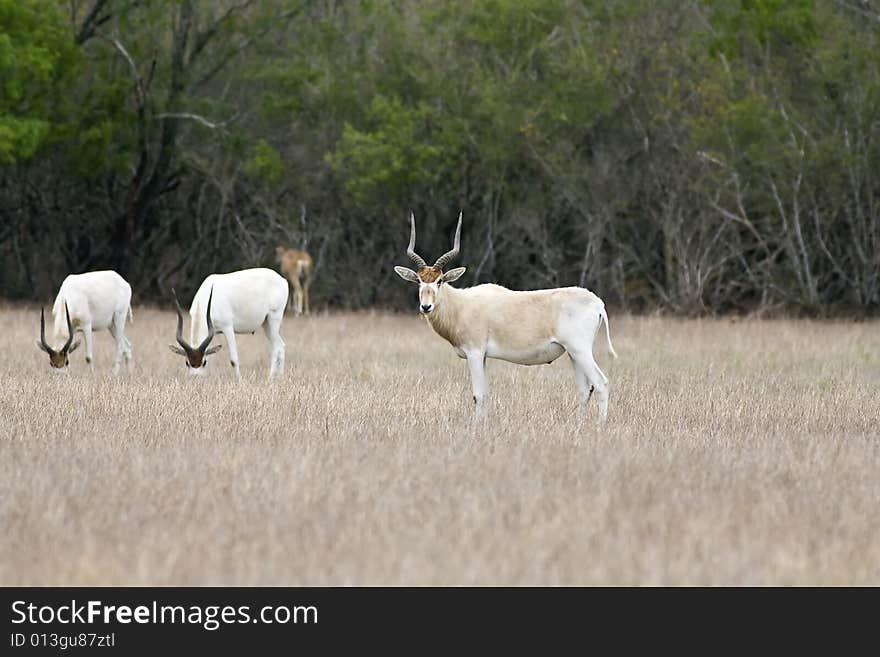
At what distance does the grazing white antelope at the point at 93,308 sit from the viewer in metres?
15.0

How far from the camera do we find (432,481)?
7875 mm

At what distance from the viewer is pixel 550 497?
291 inches

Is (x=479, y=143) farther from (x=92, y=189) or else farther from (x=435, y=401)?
(x=435, y=401)

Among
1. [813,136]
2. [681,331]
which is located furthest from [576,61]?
[681,331]

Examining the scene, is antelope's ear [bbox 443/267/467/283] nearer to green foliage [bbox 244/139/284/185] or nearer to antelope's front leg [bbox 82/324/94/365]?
antelope's front leg [bbox 82/324/94/365]

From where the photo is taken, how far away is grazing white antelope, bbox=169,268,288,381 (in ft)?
46.7

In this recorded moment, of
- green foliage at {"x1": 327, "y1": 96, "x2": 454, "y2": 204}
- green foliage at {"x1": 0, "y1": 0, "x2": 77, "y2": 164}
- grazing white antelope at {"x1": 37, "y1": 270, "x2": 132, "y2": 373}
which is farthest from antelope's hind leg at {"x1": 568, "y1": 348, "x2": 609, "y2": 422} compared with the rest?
green foliage at {"x1": 0, "y1": 0, "x2": 77, "y2": 164}

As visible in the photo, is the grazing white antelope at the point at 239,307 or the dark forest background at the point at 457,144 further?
the dark forest background at the point at 457,144

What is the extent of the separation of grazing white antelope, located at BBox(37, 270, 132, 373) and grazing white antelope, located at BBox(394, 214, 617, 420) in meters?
5.11

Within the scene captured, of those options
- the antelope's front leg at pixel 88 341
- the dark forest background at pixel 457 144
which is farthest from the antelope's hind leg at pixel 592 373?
the dark forest background at pixel 457 144

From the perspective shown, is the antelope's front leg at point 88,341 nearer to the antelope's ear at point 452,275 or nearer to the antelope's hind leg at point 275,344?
the antelope's hind leg at point 275,344

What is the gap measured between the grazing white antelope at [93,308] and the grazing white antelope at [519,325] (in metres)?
5.11

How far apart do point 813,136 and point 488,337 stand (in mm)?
→ 17141

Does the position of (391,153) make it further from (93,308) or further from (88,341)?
(88,341)
